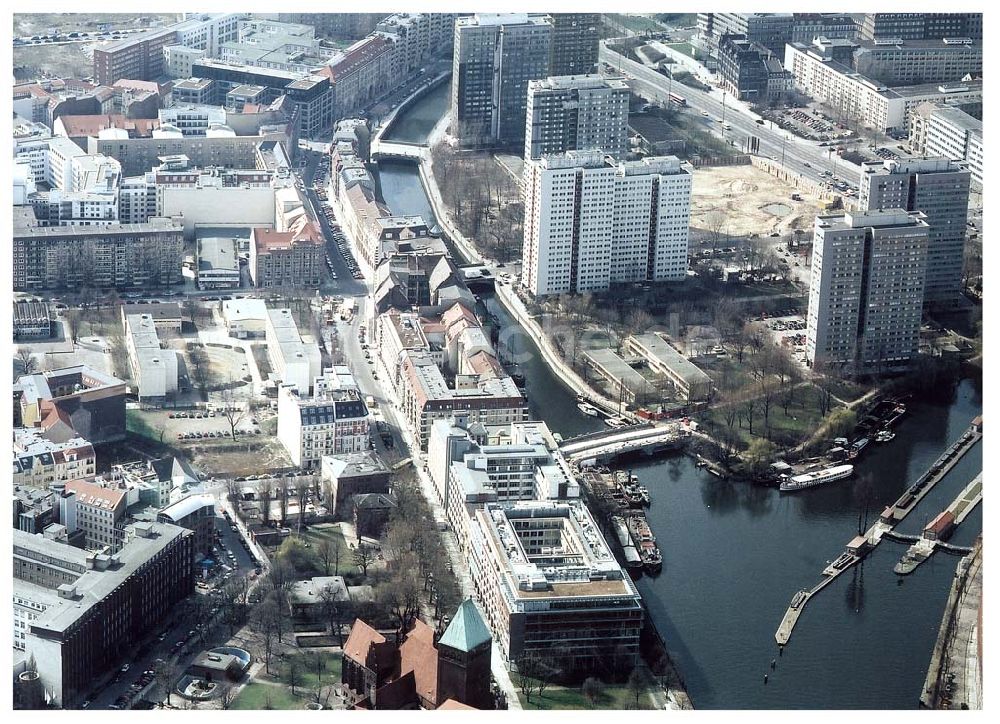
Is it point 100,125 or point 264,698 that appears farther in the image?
point 100,125

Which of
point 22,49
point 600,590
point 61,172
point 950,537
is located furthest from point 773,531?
point 22,49

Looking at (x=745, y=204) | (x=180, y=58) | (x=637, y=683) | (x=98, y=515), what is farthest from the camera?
(x=180, y=58)

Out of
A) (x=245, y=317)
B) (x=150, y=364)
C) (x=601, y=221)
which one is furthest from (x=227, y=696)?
(x=601, y=221)

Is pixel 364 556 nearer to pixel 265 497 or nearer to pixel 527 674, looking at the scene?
pixel 265 497

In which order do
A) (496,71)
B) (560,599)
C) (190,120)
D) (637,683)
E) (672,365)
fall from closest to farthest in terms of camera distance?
(637,683) < (560,599) < (672,365) < (190,120) < (496,71)

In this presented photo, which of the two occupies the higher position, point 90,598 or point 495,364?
point 495,364

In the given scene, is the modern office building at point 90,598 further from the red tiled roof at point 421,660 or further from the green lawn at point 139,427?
the green lawn at point 139,427
